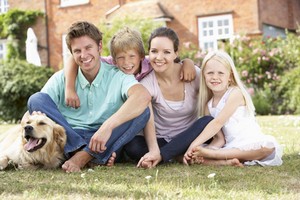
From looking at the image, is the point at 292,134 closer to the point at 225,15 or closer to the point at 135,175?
the point at 135,175

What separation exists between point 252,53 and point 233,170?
1296 cm

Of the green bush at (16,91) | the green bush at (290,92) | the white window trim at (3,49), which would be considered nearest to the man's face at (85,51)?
the green bush at (290,92)

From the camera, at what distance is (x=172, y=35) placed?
16.1 ft

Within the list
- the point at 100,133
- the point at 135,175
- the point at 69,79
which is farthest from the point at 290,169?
the point at 69,79

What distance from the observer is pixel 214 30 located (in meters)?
19.3

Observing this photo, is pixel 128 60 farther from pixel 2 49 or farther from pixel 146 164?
pixel 2 49

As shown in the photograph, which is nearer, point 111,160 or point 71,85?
point 111,160

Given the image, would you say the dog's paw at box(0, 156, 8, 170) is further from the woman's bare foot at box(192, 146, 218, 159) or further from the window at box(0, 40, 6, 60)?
the window at box(0, 40, 6, 60)

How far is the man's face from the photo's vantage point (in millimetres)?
4566

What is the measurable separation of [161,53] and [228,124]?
84 cm

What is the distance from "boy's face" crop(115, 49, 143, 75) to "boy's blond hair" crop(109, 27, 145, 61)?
0.11 feet

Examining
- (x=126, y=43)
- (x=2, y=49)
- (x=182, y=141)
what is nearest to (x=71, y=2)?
(x=2, y=49)

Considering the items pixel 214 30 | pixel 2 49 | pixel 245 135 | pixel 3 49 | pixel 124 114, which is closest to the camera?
pixel 124 114

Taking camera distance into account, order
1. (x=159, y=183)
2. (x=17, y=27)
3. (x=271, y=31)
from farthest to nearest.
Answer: (x=17, y=27) → (x=271, y=31) → (x=159, y=183)
